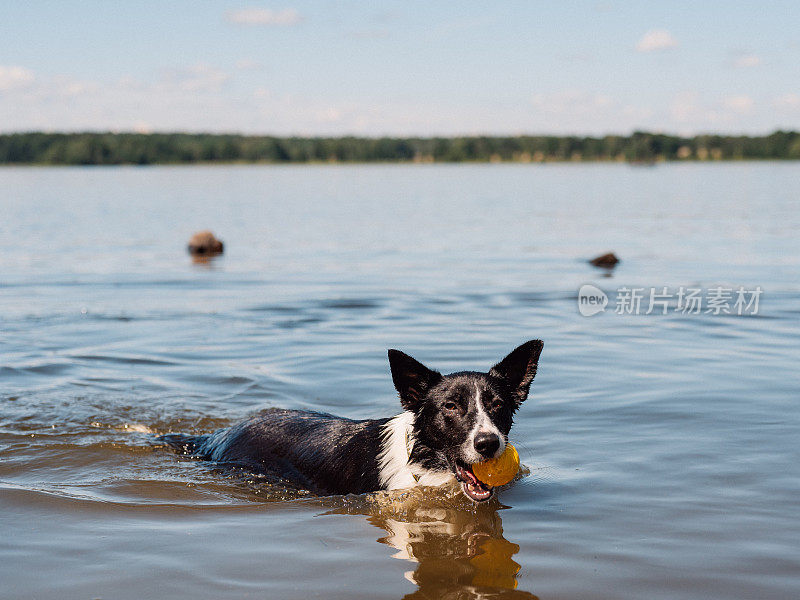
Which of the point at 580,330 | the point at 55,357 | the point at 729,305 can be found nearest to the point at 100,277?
the point at 55,357

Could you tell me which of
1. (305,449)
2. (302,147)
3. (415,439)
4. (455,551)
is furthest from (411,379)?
(302,147)

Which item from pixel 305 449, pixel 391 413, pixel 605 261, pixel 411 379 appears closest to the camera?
pixel 411 379

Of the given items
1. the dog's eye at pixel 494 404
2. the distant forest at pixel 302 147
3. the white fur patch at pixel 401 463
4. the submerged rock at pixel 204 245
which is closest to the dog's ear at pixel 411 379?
the white fur patch at pixel 401 463

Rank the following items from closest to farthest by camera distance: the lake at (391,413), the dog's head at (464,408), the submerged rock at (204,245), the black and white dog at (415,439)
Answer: the lake at (391,413)
the dog's head at (464,408)
the black and white dog at (415,439)
the submerged rock at (204,245)

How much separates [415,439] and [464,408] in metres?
0.60

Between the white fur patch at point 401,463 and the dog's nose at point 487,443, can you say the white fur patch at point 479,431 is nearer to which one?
the dog's nose at point 487,443

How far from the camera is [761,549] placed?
6.34m

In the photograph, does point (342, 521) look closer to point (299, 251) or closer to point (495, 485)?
point (495, 485)

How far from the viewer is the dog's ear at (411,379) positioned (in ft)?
23.0

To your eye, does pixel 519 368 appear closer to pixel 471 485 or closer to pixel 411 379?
pixel 411 379

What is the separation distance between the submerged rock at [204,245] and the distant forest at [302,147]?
6072 inches

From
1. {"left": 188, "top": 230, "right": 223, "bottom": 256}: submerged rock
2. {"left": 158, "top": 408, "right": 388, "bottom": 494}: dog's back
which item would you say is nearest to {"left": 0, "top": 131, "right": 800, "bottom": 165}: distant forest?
{"left": 188, "top": 230, "right": 223, "bottom": 256}: submerged rock

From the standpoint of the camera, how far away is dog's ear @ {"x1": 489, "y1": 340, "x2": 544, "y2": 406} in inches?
277

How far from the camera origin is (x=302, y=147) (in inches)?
7574
